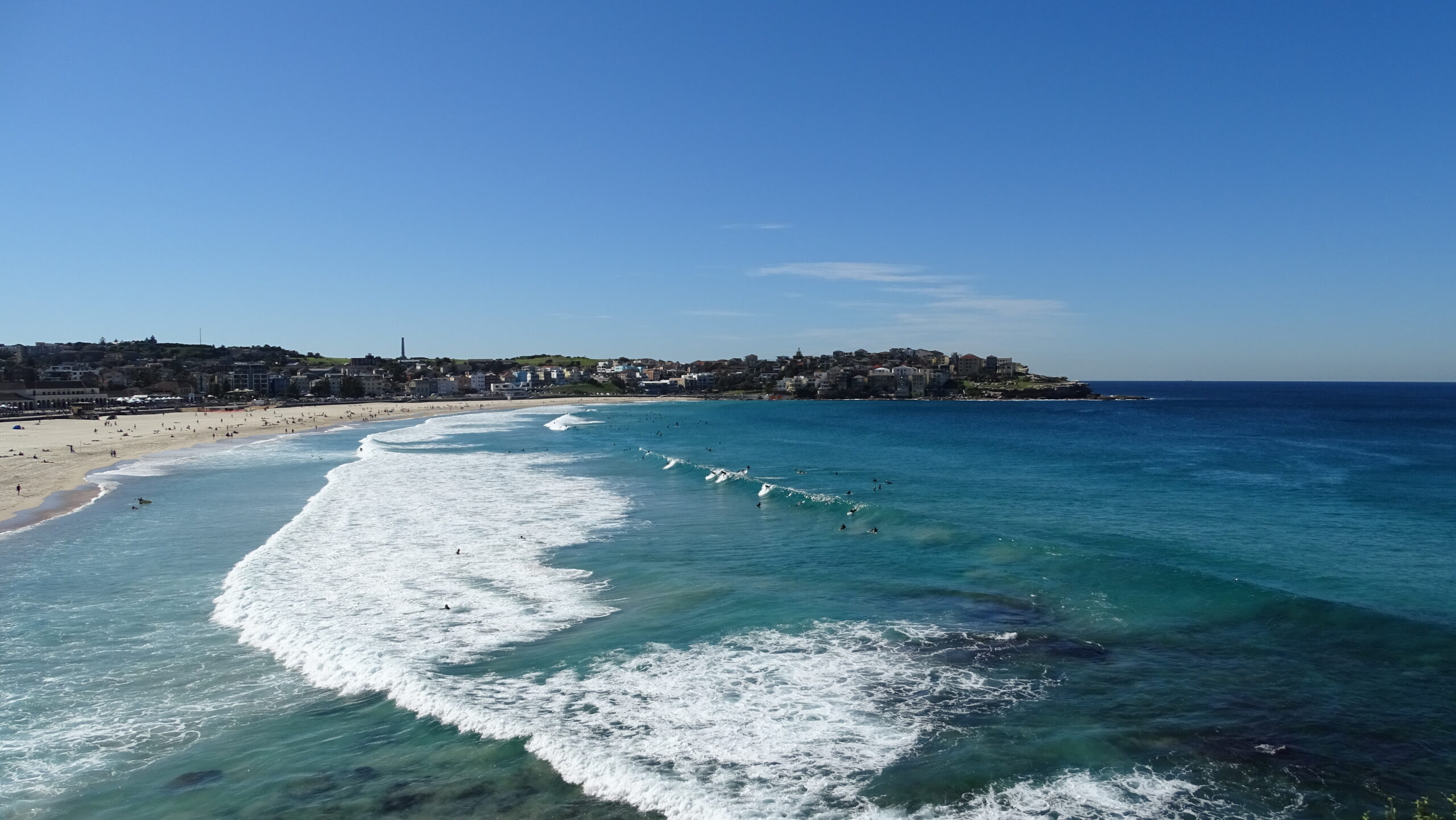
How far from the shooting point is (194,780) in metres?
12.1

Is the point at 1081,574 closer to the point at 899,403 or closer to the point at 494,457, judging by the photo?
the point at 494,457

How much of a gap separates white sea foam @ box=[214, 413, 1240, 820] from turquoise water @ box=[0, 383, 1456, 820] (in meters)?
0.08

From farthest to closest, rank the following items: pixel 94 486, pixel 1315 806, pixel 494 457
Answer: pixel 494 457 < pixel 94 486 < pixel 1315 806

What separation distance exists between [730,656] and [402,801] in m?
7.47

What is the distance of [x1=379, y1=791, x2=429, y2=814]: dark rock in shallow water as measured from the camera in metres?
11.2

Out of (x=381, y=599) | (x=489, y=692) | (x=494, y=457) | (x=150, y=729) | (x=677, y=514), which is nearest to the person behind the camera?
(x=150, y=729)

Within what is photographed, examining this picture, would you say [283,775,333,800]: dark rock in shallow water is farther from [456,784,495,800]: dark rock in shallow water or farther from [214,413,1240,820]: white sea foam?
[214,413,1240,820]: white sea foam

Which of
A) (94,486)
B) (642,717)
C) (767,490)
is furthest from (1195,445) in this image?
(94,486)

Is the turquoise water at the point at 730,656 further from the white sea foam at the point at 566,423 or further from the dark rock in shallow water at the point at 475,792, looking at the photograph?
the white sea foam at the point at 566,423

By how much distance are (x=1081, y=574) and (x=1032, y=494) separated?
1693cm

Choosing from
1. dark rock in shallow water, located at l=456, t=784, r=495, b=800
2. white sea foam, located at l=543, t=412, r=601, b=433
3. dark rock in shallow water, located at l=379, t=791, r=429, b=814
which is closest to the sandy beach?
white sea foam, located at l=543, t=412, r=601, b=433

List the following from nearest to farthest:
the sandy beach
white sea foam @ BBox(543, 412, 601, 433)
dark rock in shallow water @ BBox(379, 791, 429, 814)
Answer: dark rock in shallow water @ BBox(379, 791, 429, 814) → the sandy beach → white sea foam @ BBox(543, 412, 601, 433)

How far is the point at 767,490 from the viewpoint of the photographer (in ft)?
131

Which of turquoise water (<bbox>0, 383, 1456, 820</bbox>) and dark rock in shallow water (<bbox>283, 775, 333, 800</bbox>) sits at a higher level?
turquoise water (<bbox>0, 383, 1456, 820</bbox>)
